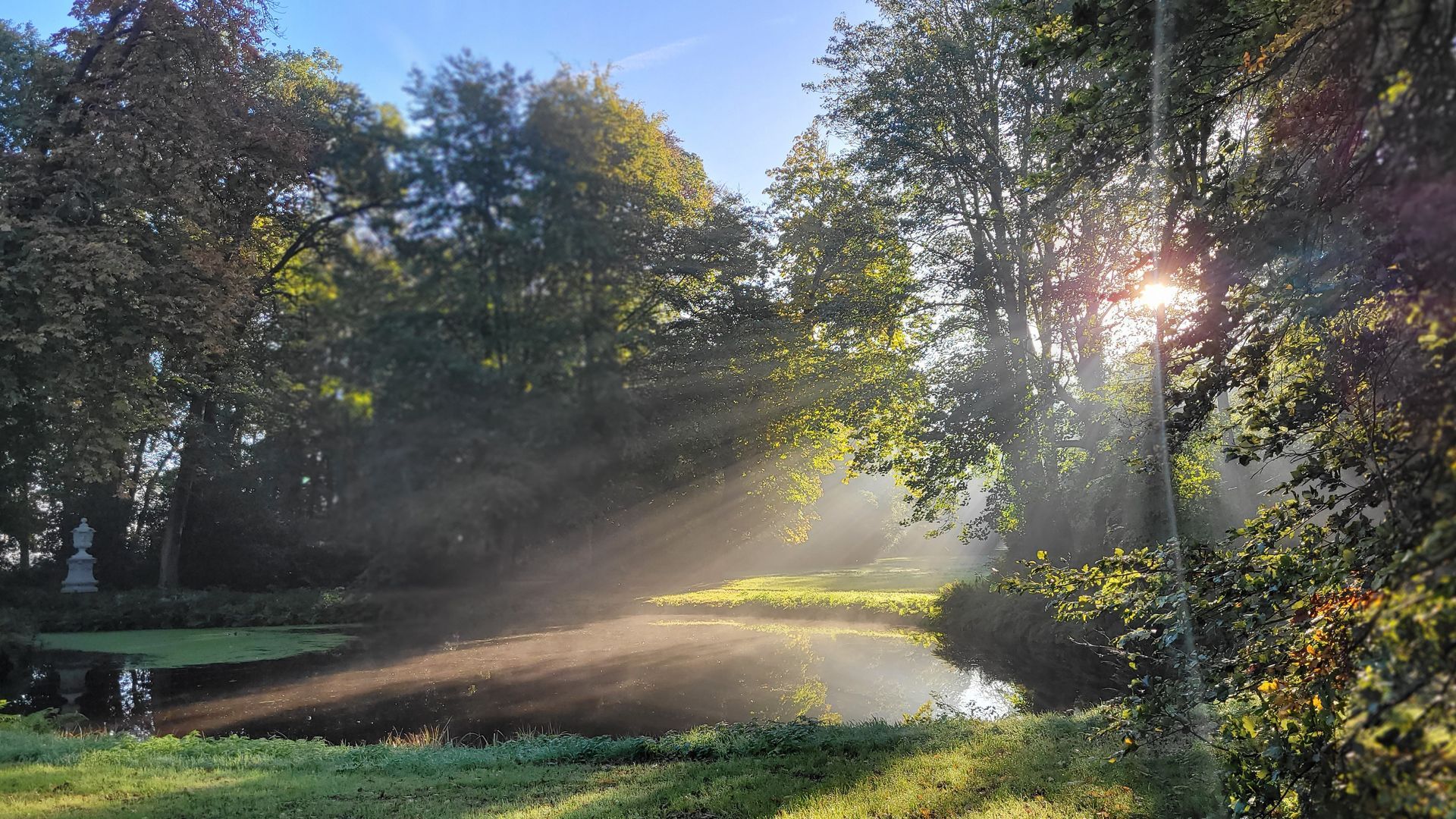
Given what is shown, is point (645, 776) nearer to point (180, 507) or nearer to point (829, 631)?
point (829, 631)

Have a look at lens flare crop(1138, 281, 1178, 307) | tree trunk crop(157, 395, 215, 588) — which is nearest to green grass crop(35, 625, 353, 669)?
tree trunk crop(157, 395, 215, 588)

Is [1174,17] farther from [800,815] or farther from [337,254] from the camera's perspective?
[800,815]

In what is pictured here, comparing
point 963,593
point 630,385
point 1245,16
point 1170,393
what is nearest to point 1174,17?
point 1245,16

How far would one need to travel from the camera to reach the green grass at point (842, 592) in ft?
81.8

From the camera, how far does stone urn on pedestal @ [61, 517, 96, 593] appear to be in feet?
86.6

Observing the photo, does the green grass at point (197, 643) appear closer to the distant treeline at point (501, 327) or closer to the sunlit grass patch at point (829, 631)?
the sunlit grass patch at point (829, 631)

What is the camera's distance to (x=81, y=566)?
87.9 ft

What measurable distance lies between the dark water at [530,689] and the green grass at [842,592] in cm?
262

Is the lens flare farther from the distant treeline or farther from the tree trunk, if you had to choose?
the tree trunk

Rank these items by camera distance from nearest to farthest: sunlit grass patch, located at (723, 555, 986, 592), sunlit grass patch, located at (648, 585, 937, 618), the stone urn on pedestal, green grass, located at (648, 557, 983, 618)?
1. sunlit grass patch, located at (648, 585, 937, 618)
2. green grass, located at (648, 557, 983, 618)
3. the stone urn on pedestal
4. sunlit grass patch, located at (723, 555, 986, 592)

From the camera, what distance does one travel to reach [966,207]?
65.5ft

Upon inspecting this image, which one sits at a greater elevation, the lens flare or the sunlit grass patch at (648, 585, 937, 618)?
the lens flare

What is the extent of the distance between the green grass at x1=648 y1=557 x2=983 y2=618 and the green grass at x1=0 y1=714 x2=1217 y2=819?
8.13m

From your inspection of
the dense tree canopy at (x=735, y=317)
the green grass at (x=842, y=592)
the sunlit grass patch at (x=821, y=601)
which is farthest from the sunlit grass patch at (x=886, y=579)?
the dense tree canopy at (x=735, y=317)
